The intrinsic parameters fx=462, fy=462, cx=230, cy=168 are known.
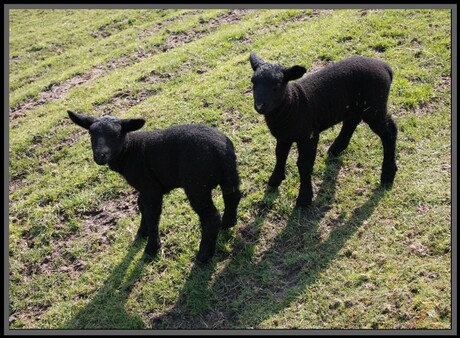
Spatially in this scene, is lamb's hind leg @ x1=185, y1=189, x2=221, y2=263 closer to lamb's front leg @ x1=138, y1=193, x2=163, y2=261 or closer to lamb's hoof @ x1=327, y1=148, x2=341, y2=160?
lamb's front leg @ x1=138, y1=193, x2=163, y2=261

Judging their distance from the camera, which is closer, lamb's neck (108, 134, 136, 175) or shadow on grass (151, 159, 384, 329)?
shadow on grass (151, 159, 384, 329)

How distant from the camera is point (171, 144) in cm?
705

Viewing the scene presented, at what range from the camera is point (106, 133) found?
673 centimetres

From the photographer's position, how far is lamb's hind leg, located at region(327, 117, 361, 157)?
878 centimetres

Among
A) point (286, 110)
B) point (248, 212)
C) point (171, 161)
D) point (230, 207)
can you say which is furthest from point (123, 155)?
point (286, 110)

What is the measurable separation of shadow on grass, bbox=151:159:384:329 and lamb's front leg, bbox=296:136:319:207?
207 mm

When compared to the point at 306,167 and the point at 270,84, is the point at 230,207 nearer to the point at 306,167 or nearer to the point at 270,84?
the point at 306,167

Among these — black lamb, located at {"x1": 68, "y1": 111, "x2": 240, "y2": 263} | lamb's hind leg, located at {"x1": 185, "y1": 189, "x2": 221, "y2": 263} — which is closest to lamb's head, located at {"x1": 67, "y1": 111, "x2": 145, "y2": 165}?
black lamb, located at {"x1": 68, "y1": 111, "x2": 240, "y2": 263}

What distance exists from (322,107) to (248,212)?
2.25 meters

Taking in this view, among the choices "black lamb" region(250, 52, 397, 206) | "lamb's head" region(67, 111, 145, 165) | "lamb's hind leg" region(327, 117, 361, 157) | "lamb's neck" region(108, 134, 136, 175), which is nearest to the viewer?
"lamb's head" region(67, 111, 145, 165)

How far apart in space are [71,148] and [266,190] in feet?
16.1

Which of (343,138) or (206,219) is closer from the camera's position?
(206,219)

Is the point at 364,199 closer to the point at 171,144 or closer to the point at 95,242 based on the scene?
Result: the point at 171,144

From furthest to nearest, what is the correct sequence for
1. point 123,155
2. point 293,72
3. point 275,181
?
point 275,181
point 123,155
point 293,72
